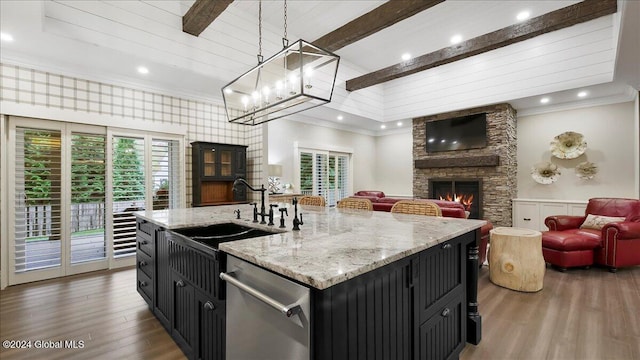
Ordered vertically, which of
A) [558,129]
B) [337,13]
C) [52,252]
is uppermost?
[337,13]

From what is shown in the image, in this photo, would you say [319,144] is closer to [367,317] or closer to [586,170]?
[586,170]

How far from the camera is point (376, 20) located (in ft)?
12.8

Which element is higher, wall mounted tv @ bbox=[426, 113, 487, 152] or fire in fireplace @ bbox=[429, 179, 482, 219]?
wall mounted tv @ bbox=[426, 113, 487, 152]

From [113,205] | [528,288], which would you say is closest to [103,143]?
[113,205]

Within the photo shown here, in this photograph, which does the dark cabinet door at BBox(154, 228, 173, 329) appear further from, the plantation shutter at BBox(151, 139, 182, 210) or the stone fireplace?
the stone fireplace

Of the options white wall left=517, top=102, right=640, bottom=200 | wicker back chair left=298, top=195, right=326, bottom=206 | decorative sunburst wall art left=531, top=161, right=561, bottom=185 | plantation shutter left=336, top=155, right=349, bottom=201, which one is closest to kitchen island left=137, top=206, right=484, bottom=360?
wicker back chair left=298, top=195, right=326, bottom=206

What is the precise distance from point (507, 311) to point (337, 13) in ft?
14.7

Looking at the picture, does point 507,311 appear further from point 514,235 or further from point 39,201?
point 39,201

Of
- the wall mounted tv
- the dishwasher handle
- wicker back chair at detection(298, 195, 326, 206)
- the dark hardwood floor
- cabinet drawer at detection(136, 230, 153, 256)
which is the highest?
the wall mounted tv

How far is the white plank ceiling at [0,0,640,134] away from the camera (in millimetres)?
3100

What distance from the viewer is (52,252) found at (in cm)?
362

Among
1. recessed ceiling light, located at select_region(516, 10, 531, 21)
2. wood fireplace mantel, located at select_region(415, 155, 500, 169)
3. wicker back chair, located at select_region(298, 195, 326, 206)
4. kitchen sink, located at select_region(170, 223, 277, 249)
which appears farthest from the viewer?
wood fireplace mantel, located at select_region(415, 155, 500, 169)

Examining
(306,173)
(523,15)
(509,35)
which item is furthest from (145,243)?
(523,15)

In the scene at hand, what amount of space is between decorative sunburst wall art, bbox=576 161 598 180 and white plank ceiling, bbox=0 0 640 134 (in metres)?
1.31
